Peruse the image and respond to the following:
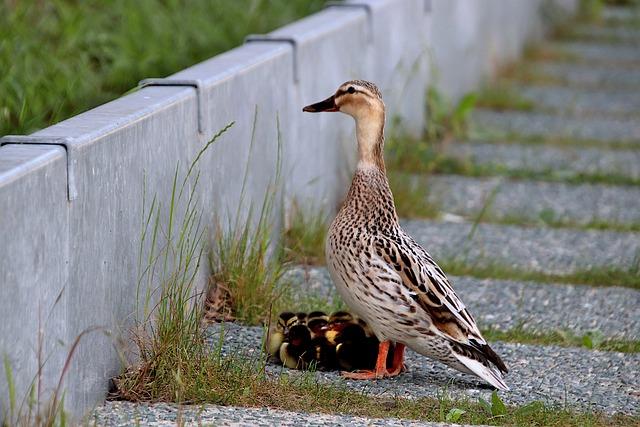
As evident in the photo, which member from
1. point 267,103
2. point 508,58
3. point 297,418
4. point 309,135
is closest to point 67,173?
point 297,418

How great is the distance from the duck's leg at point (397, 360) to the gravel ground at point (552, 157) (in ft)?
15.9

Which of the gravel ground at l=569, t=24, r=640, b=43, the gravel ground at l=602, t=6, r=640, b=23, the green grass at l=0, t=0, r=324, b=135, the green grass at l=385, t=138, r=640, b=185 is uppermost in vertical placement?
the green grass at l=0, t=0, r=324, b=135

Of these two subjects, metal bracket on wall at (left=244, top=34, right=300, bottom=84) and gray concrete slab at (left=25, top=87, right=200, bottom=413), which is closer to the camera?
gray concrete slab at (left=25, top=87, right=200, bottom=413)

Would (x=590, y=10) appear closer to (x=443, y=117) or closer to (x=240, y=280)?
(x=443, y=117)

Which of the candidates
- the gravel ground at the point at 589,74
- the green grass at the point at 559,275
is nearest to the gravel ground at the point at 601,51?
the gravel ground at the point at 589,74

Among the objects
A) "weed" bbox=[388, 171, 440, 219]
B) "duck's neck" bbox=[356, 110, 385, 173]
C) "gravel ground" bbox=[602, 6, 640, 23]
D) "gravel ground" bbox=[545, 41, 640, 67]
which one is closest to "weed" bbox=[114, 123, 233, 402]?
"duck's neck" bbox=[356, 110, 385, 173]

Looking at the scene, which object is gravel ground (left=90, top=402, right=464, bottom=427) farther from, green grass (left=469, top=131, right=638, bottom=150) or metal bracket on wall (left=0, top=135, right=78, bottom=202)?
green grass (left=469, top=131, right=638, bottom=150)

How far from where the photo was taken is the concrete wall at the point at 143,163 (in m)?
4.27

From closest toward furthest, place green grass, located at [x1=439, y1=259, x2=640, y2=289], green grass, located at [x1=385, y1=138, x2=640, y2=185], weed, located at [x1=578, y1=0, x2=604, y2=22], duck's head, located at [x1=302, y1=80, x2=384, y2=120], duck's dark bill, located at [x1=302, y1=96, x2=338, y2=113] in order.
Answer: duck's head, located at [x1=302, y1=80, x2=384, y2=120] < duck's dark bill, located at [x1=302, y1=96, x2=338, y2=113] < green grass, located at [x1=439, y1=259, x2=640, y2=289] < green grass, located at [x1=385, y1=138, x2=640, y2=185] < weed, located at [x1=578, y1=0, x2=604, y2=22]

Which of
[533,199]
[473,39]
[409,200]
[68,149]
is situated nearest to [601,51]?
[473,39]

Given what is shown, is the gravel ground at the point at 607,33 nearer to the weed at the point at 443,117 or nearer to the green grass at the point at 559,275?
the weed at the point at 443,117

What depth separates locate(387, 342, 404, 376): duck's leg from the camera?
5.72 metres

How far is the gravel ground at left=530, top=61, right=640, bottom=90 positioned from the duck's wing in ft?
29.4

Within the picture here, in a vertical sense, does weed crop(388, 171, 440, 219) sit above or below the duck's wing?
below
